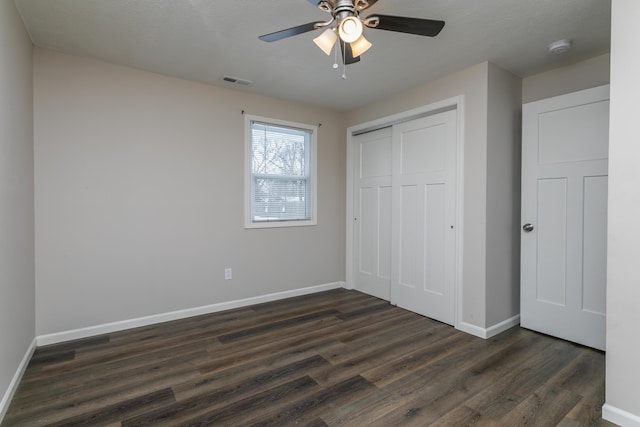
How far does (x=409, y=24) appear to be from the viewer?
1.72m

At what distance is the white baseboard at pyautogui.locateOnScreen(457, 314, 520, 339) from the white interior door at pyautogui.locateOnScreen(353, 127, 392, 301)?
41.5 inches

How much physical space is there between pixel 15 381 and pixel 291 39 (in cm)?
297

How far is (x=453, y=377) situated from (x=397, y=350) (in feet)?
1.62

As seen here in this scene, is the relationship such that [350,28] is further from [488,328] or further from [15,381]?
[15,381]

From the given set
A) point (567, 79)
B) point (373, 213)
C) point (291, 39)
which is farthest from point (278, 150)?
point (567, 79)

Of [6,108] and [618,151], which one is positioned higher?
[6,108]

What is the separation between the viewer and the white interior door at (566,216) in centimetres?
257

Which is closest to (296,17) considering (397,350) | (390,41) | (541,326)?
(390,41)

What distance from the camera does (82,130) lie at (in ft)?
9.14

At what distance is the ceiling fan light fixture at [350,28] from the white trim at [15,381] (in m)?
2.70

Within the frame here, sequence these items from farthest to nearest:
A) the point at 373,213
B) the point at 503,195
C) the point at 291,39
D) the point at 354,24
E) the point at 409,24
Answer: the point at 373,213 → the point at 503,195 → the point at 291,39 → the point at 409,24 → the point at 354,24

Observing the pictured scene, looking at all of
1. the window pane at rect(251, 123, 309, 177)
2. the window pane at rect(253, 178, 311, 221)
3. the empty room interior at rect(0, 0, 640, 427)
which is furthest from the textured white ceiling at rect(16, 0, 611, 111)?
the window pane at rect(253, 178, 311, 221)

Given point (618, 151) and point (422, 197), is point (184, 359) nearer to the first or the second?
point (422, 197)

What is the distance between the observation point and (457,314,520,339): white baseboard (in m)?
2.86
